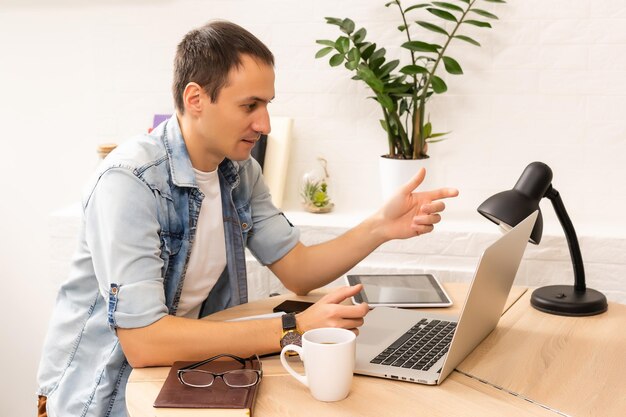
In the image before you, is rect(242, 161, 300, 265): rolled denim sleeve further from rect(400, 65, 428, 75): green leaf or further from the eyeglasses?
rect(400, 65, 428, 75): green leaf

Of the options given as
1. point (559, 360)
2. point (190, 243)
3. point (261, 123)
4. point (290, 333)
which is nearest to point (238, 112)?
point (261, 123)

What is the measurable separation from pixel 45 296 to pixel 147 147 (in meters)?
1.80

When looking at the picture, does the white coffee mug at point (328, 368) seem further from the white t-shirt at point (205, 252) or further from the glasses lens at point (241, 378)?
the white t-shirt at point (205, 252)

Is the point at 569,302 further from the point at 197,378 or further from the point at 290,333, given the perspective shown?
the point at 197,378

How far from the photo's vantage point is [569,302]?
178 centimetres

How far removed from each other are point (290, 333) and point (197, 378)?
0.21 metres

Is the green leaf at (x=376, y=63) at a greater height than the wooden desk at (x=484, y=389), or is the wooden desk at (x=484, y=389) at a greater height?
the green leaf at (x=376, y=63)

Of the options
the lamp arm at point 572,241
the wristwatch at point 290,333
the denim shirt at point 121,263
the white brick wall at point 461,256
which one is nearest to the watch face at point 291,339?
the wristwatch at point 290,333

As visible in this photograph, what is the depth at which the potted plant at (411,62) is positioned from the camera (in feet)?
8.75

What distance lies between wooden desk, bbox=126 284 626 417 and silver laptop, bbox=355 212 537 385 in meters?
0.03

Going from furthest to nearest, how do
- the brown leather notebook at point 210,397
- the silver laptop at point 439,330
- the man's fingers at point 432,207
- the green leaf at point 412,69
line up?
the green leaf at point 412,69, the man's fingers at point 432,207, the silver laptop at point 439,330, the brown leather notebook at point 210,397

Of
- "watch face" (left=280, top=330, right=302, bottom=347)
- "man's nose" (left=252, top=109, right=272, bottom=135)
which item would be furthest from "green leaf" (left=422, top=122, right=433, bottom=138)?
"watch face" (left=280, top=330, right=302, bottom=347)

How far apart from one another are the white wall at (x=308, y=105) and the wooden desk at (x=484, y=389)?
112 cm

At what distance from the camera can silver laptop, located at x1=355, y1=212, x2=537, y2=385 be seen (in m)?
1.38
